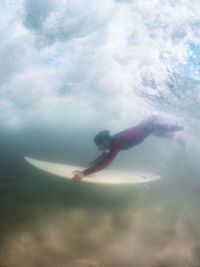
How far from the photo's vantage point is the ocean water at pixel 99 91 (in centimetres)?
325

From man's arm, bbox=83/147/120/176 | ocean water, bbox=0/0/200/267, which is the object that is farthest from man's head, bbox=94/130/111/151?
ocean water, bbox=0/0/200/267

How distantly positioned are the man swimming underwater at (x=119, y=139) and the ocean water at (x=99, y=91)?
1.17 m

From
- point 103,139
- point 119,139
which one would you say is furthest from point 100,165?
point 119,139

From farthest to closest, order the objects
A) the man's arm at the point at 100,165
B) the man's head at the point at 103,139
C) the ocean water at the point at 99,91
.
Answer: the man's head at the point at 103,139, the man's arm at the point at 100,165, the ocean water at the point at 99,91

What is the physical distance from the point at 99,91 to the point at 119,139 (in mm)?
21572

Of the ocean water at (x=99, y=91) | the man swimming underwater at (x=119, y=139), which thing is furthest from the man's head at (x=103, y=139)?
the ocean water at (x=99, y=91)

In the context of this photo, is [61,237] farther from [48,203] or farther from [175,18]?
[175,18]

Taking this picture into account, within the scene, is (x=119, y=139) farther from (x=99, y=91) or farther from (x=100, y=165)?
(x=99, y=91)

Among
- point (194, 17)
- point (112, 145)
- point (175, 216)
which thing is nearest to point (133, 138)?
point (112, 145)

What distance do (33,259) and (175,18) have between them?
12322 millimetres

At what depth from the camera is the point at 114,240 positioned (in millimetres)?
3539

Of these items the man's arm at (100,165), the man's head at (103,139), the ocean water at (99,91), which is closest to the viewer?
the ocean water at (99,91)

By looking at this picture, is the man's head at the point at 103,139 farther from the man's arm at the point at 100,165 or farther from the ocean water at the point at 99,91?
the ocean water at the point at 99,91

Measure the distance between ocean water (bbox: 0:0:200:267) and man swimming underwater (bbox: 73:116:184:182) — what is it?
1173mm
